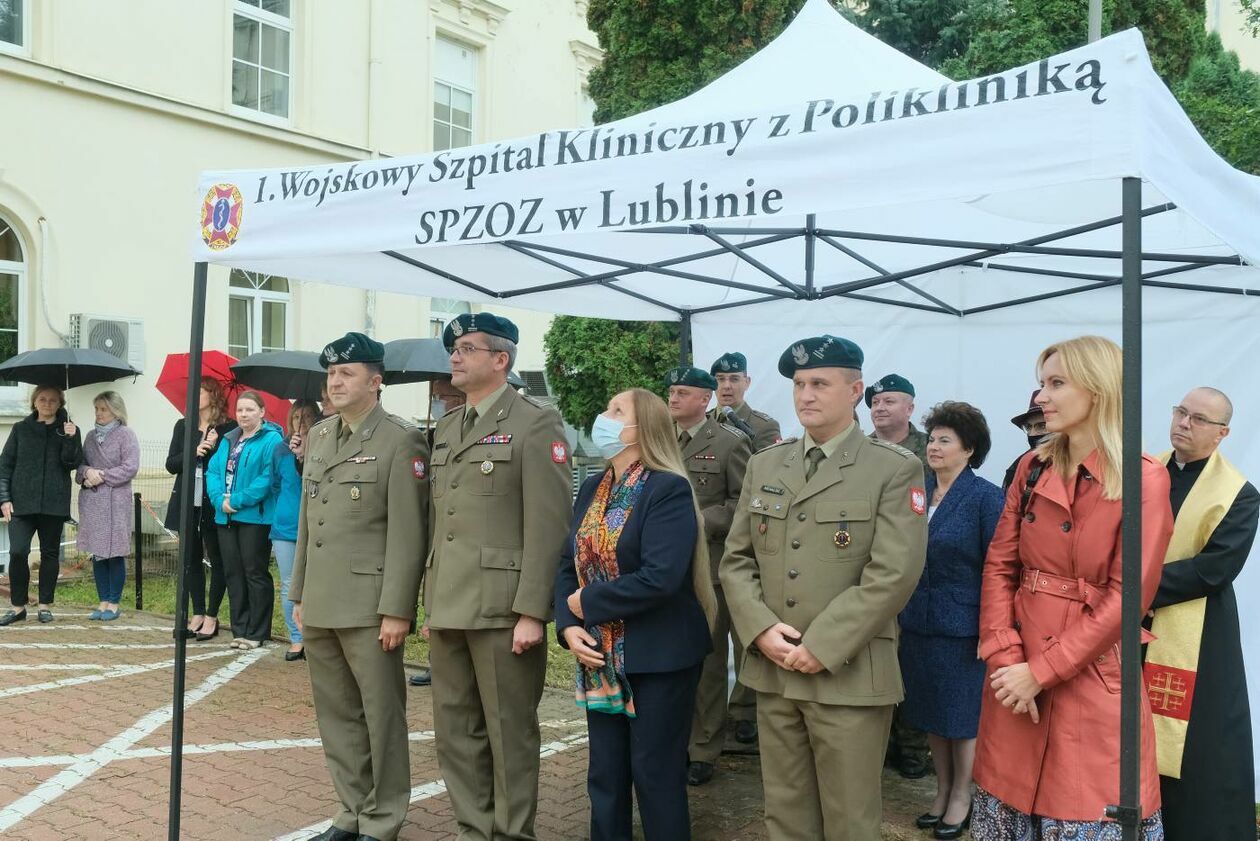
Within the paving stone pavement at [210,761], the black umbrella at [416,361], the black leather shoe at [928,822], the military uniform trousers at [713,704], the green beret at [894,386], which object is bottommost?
the paving stone pavement at [210,761]

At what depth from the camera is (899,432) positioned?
5.08 meters

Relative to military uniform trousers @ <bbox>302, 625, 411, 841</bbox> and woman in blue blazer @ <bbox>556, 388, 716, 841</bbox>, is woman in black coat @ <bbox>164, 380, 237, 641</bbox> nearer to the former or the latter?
military uniform trousers @ <bbox>302, 625, 411, 841</bbox>

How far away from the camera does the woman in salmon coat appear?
9.15 feet

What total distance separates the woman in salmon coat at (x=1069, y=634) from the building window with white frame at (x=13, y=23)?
11.6 m

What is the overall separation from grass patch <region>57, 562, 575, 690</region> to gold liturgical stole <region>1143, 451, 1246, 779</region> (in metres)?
3.78

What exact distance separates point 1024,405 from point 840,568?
3269 millimetres

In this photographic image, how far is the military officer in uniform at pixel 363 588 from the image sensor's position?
13.2 feet

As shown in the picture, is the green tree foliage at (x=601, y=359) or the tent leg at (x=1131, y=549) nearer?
the tent leg at (x=1131, y=549)

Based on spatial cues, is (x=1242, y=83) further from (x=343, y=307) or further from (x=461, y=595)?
(x=461, y=595)

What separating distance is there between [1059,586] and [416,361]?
603cm

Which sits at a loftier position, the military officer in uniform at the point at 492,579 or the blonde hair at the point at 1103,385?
the blonde hair at the point at 1103,385

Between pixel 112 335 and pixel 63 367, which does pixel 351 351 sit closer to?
pixel 63 367

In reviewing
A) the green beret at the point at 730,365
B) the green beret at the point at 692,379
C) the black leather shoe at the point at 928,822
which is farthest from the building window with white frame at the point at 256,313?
the black leather shoe at the point at 928,822

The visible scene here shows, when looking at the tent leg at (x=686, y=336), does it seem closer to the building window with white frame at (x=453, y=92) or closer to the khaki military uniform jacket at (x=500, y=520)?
the khaki military uniform jacket at (x=500, y=520)
